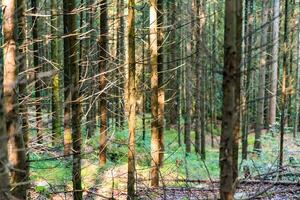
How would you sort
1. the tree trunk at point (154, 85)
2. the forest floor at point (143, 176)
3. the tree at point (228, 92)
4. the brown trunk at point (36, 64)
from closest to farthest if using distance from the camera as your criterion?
the tree at point (228, 92) → the brown trunk at point (36, 64) → the forest floor at point (143, 176) → the tree trunk at point (154, 85)

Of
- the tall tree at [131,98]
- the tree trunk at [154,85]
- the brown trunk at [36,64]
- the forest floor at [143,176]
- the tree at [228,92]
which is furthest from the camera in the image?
the tree trunk at [154,85]

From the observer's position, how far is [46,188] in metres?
10.5

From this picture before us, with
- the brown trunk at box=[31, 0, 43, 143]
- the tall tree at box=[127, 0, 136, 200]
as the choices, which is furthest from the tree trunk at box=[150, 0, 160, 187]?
the brown trunk at box=[31, 0, 43, 143]

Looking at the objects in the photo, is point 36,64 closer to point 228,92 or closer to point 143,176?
point 143,176

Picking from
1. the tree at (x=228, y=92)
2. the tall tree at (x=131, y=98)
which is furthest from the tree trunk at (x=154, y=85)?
the tree at (x=228, y=92)

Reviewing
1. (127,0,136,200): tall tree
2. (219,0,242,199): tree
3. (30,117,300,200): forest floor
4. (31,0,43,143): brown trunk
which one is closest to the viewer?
(219,0,242,199): tree

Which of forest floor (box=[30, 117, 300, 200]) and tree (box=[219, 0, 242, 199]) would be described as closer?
tree (box=[219, 0, 242, 199])

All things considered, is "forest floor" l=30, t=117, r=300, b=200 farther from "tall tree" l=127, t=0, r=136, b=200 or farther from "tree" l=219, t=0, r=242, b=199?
"tree" l=219, t=0, r=242, b=199

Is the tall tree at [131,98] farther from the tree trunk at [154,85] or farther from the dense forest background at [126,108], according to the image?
the tree trunk at [154,85]

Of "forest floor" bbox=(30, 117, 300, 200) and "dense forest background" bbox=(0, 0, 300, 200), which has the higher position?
"dense forest background" bbox=(0, 0, 300, 200)

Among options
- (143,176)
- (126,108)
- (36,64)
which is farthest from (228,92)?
(36,64)

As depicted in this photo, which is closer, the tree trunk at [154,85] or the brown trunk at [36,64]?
the brown trunk at [36,64]

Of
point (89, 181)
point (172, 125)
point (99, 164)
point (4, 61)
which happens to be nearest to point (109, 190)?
point (89, 181)

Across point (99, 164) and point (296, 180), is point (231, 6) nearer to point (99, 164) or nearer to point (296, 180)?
point (296, 180)
